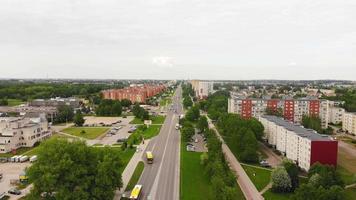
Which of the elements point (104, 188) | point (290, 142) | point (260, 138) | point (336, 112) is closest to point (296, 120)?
point (336, 112)

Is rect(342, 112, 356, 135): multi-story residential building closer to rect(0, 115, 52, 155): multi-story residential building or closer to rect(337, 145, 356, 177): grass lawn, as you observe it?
rect(337, 145, 356, 177): grass lawn

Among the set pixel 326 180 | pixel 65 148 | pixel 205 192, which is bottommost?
pixel 205 192

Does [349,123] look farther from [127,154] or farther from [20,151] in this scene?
[20,151]

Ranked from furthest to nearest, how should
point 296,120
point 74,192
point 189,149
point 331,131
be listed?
point 296,120 < point 331,131 < point 189,149 < point 74,192

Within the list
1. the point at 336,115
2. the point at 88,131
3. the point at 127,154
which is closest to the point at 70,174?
the point at 127,154

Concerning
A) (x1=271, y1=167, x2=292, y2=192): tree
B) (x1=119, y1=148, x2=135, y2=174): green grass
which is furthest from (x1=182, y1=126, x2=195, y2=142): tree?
(x1=271, y1=167, x2=292, y2=192): tree

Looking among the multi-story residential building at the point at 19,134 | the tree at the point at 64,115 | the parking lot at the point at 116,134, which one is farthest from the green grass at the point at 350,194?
the tree at the point at 64,115

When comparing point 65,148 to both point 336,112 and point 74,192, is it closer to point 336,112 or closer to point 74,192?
point 74,192
